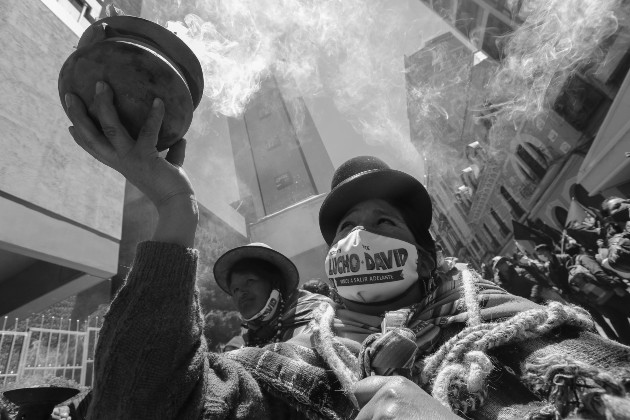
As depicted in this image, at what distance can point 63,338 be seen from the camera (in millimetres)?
6188

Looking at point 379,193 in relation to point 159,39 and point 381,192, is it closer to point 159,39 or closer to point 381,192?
point 381,192

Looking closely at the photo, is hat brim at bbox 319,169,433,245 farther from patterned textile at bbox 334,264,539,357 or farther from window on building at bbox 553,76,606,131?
window on building at bbox 553,76,606,131

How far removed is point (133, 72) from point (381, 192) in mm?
1208

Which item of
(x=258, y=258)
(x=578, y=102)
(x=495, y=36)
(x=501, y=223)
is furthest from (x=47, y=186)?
(x=501, y=223)

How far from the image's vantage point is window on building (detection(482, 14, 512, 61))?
1989 centimetres

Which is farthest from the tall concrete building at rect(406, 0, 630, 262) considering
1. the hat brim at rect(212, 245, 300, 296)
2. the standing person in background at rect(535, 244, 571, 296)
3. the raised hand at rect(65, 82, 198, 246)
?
the raised hand at rect(65, 82, 198, 246)

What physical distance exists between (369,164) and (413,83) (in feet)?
130

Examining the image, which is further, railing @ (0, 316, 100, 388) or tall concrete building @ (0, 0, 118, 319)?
tall concrete building @ (0, 0, 118, 319)

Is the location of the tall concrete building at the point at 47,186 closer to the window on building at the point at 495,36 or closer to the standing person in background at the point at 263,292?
the standing person in background at the point at 263,292

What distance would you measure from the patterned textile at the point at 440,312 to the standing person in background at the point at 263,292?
199 centimetres

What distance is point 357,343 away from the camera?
137 cm

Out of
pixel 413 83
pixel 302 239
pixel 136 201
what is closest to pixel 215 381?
pixel 136 201

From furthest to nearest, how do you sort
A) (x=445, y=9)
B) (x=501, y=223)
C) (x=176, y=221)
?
(x=501, y=223) < (x=445, y=9) < (x=176, y=221)

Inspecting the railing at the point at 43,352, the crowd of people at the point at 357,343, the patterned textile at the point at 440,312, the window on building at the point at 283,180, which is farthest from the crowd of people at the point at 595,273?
the window on building at the point at 283,180
